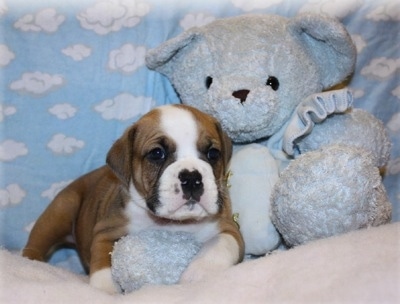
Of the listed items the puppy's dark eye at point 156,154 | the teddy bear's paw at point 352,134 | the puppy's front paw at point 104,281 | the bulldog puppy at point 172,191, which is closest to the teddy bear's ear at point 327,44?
the teddy bear's paw at point 352,134

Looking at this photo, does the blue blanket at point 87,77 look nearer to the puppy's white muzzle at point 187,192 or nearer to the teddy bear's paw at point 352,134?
the teddy bear's paw at point 352,134

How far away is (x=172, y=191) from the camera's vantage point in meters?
2.71

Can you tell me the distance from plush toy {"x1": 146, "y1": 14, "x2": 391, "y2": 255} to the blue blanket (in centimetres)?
32

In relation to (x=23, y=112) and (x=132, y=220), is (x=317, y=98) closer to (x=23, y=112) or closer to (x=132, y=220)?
(x=132, y=220)

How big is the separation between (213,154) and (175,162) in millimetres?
244

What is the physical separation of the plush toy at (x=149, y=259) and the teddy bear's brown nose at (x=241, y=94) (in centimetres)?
71

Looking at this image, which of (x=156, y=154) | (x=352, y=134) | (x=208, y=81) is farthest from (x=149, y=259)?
(x=352, y=134)

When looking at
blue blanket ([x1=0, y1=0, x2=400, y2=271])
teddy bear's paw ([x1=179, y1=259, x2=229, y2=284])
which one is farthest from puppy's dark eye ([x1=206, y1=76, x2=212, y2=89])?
teddy bear's paw ([x1=179, y1=259, x2=229, y2=284])

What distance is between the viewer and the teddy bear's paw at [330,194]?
106 inches

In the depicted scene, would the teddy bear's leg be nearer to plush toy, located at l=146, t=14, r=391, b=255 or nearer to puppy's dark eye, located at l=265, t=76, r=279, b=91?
plush toy, located at l=146, t=14, r=391, b=255

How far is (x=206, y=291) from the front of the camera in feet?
7.30

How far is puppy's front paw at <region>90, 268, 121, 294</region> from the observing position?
279cm

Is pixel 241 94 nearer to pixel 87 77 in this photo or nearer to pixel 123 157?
pixel 123 157

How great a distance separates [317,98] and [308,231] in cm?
64
